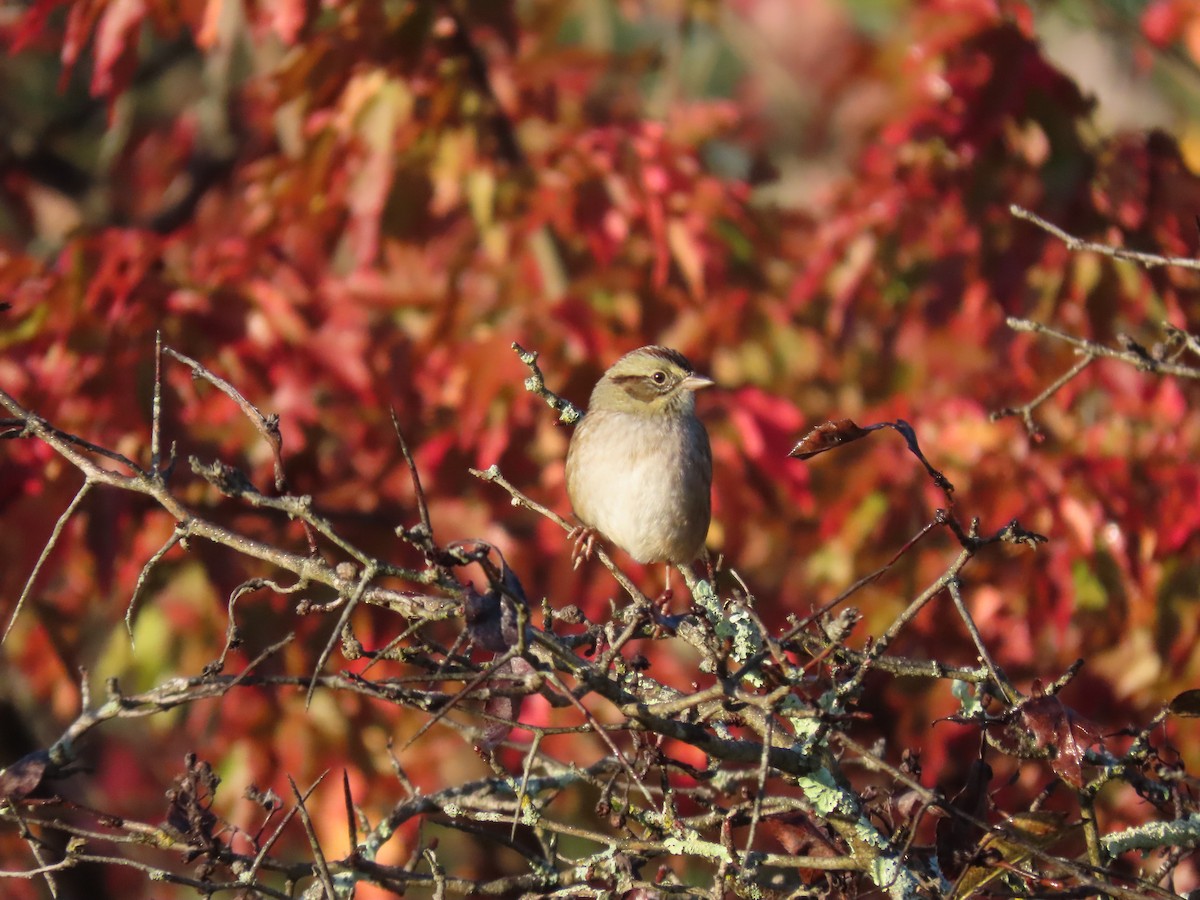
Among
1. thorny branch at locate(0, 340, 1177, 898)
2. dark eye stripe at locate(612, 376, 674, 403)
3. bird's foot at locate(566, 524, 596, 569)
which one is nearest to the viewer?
thorny branch at locate(0, 340, 1177, 898)

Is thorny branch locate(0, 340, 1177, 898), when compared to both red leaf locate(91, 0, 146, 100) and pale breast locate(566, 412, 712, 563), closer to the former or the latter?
pale breast locate(566, 412, 712, 563)

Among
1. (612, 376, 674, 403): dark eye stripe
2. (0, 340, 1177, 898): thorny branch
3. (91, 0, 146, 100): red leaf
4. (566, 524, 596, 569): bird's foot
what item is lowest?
(566, 524, 596, 569): bird's foot

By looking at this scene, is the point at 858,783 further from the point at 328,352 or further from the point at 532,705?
the point at 328,352

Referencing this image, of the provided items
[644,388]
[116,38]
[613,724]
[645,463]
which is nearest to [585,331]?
[644,388]

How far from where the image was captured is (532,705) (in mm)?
4543

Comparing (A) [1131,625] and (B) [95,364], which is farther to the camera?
(A) [1131,625]

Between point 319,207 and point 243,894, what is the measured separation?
9.72ft

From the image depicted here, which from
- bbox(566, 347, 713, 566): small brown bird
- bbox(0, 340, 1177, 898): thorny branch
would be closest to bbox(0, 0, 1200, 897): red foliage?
bbox(566, 347, 713, 566): small brown bird

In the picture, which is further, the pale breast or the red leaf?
the red leaf

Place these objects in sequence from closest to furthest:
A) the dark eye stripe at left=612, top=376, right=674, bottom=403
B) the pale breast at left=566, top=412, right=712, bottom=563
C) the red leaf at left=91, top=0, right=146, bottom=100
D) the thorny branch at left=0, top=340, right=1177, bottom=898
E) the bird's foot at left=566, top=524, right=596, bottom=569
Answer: the thorny branch at left=0, top=340, right=1177, bottom=898 → the bird's foot at left=566, top=524, right=596, bottom=569 → the pale breast at left=566, top=412, right=712, bottom=563 → the dark eye stripe at left=612, top=376, right=674, bottom=403 → the red leaf at left=91, top=0, right=146, bottom=100

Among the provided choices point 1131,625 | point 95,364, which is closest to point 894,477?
point 1131,625

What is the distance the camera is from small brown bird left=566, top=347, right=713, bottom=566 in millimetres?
3953

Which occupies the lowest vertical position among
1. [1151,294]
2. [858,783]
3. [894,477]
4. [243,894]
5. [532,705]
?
[858,783]

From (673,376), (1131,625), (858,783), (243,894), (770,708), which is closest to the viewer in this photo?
(770,708)
